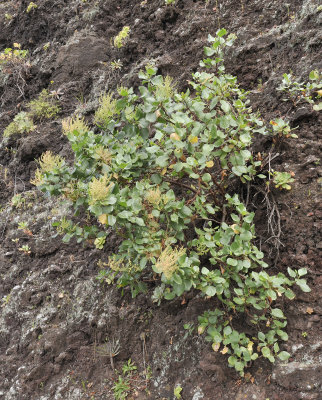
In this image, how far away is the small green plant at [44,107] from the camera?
504 centimetres

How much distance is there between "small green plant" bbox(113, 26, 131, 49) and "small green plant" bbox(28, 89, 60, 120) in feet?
3.98

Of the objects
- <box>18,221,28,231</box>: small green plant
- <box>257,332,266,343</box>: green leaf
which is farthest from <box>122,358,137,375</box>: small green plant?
<box>18,221,28,231</box>: small green plant

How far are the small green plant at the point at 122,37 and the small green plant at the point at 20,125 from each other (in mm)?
1634

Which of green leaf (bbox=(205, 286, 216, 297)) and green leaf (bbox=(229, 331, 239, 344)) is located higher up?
green leaf (bbox=(205, 286, 216, 297))

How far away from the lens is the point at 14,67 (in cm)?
585

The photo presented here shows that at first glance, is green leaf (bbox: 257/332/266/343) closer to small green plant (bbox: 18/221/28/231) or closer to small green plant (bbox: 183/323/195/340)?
small green plant (bbox: 183/323/195/340)

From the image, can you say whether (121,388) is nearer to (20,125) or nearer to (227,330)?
(227,330)

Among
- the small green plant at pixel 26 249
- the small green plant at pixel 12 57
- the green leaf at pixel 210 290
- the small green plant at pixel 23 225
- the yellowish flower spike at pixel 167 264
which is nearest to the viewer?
the yellowish flower spike at pixel 167 264

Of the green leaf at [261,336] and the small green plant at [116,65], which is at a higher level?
the small green plant at [116,65]

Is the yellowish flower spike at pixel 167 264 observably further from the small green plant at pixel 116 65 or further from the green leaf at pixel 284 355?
the small green plant at pixel 116 65

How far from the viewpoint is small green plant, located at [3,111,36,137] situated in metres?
4.94

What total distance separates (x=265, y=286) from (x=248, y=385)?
0.62 meters

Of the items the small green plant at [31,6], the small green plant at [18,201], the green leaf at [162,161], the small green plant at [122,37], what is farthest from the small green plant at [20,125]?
the green leaf at [162,161]

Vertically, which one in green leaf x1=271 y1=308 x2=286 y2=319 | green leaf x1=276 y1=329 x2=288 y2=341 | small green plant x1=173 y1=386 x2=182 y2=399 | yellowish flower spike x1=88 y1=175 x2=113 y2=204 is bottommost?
small green plant x1=173 y1=386 x2=182 y2=399
